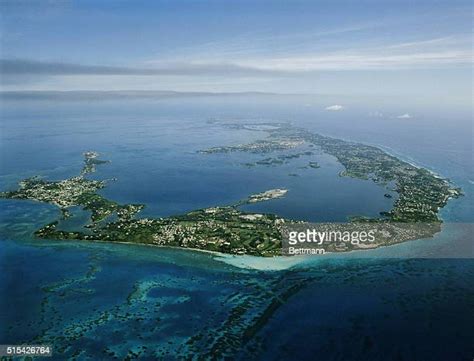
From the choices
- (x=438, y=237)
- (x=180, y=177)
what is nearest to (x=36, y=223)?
(x=180, y=177)

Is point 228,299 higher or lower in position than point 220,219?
lower

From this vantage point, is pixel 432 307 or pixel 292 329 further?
pixel 432 307

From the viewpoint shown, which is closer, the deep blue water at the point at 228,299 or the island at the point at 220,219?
the deep blue water at the point at 228,299

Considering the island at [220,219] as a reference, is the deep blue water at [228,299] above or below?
below

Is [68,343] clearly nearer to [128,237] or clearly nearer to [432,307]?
[128,237]

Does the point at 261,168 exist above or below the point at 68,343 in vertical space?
above

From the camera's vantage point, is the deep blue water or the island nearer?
the deep blue water

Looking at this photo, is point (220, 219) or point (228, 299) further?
point (220, 219)

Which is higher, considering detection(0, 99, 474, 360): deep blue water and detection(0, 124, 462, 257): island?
detection(0, 124, 462, 257): island
